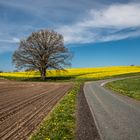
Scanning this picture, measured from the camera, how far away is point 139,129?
12.7 meters

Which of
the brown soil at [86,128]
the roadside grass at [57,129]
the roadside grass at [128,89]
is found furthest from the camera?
the roadside grass at [128,89]

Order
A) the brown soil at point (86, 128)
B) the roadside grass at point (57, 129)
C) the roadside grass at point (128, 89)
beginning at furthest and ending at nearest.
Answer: the roadside grass at point (128, 89) < the brown soil at point (86, 128) < the roadside grass at point (57, 129)

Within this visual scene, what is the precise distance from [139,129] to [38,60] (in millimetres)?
66071

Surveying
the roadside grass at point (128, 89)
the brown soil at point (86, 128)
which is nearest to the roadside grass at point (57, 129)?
the brown soil at point (86, 128)

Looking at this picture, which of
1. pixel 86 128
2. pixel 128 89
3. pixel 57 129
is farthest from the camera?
pixel 128 89

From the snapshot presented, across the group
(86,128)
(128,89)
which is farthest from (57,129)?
(128,89)

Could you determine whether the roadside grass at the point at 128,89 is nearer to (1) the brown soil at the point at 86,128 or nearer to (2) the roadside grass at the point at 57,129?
(1) the brown soil at the point at 86,128

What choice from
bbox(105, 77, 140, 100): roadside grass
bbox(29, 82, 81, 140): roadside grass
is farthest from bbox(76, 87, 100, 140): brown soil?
bbox(105, 77, 140, 100): roadside grass

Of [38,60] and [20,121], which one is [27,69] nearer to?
[38,60]

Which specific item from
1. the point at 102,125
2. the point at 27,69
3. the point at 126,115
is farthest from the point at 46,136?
the point at 27,69

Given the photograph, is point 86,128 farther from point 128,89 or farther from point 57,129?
point 128,89

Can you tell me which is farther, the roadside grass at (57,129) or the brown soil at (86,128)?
the brown soil at (86,128)

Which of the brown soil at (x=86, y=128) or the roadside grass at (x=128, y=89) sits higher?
the roadside grass at (x=128, y=89)

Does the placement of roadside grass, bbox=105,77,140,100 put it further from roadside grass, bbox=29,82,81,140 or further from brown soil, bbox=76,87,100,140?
roadside grass, bbox=29,82,81,140
